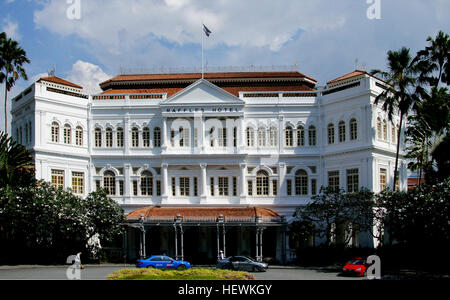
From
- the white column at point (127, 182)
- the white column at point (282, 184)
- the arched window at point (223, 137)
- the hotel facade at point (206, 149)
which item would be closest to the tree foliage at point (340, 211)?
the hotel facade at point (206, 149)

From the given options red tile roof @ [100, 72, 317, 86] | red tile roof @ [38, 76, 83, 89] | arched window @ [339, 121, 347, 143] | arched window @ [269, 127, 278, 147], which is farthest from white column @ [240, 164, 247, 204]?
red tile roof @ [38, 76, 83, 89]

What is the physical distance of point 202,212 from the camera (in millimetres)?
46312

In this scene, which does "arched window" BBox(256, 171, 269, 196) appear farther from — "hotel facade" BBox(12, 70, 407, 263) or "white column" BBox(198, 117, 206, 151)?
"white column" BBox(198, 117, 206, 151)

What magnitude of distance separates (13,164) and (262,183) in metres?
19.4

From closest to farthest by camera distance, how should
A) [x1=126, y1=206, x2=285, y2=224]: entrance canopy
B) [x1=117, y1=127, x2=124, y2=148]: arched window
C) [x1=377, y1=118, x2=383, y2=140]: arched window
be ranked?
[x1=126, y1=206, x2=285, y2=224]: entrance canopy, [x1=377, y1=118, x2=383, y2=140]: arched window, [x1=117, y1=127, x2=124, y2=148]: arched window

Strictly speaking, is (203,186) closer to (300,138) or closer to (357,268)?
(300,138)

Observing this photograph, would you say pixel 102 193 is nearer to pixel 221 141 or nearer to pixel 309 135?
pixel 221 141

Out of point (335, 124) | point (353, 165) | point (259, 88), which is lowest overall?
point (353, 165)

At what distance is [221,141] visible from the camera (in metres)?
49.2

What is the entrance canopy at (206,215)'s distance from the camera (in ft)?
146

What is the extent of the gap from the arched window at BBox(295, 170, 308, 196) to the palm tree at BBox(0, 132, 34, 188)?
20799mm

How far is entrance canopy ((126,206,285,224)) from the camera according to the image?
1751 inches

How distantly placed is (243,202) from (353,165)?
9.23 m
